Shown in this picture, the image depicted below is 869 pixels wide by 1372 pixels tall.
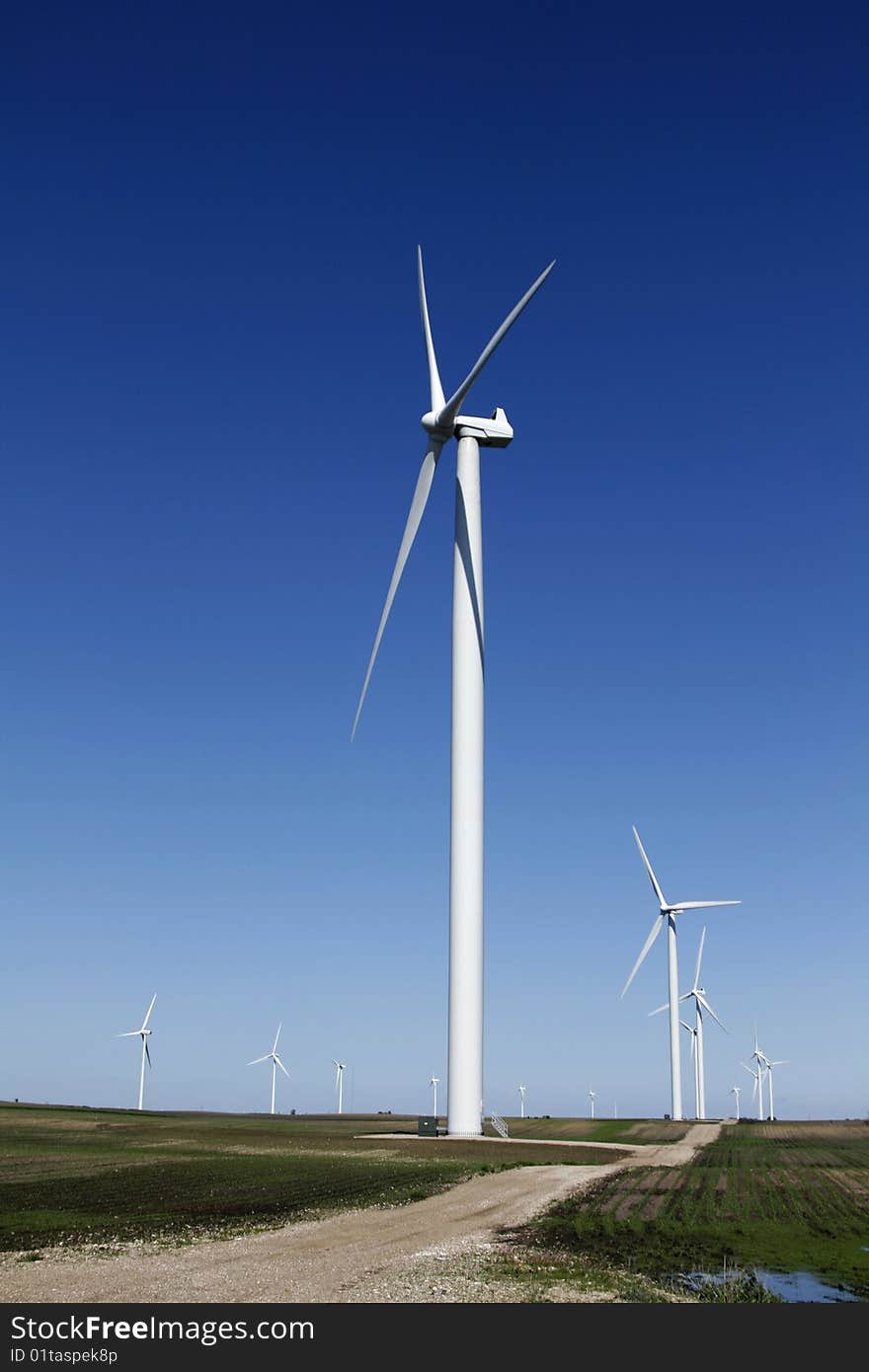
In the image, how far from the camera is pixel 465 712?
77938 millimetres

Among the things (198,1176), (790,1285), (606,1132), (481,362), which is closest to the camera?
(790,1285)

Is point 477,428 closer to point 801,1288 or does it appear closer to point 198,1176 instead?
point 198,1176

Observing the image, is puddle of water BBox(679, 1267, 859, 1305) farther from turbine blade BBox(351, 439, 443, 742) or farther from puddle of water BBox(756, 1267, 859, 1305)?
turbine blade BBox(351, 439, 443, 742)

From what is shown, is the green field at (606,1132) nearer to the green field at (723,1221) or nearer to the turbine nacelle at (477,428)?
the green field at (723,1221)

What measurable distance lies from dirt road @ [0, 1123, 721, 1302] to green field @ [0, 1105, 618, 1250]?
238 centimetres

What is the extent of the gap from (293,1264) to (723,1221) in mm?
16911

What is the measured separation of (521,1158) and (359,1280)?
4139 centimetres

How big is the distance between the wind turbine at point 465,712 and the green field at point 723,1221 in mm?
16513

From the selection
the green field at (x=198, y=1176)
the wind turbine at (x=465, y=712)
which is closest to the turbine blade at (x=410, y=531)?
the wind turbine at (x=465, y=712)

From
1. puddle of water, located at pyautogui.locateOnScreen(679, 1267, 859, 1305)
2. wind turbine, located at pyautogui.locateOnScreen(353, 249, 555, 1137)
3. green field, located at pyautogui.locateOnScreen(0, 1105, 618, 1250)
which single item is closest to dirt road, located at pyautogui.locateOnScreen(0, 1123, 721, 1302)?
green field, located at pyautogui.locateOnScreen(0, 1105, 618, 1250)

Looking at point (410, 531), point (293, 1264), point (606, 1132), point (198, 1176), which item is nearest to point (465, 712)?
point (410, 531)
